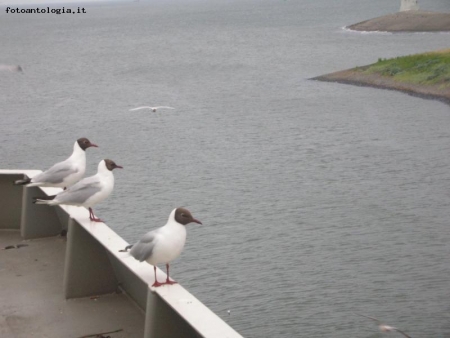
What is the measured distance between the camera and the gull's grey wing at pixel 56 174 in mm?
12070

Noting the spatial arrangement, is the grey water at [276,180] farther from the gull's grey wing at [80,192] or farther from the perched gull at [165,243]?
the perched gull at [165,243]

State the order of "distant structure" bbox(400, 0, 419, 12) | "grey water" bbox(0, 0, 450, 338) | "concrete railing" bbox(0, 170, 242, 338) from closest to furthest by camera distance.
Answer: "concrete railing" bbox(0, 170, 242, 338), "grey water" bbox(0, 0, 450, 338), "distant structure" bbox(400, 0, 419, 12)

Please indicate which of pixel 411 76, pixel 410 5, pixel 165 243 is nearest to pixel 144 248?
pixel 165 243

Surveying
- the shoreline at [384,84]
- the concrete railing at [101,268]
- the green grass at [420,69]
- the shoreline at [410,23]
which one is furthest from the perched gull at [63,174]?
the shoreline at [410,23]

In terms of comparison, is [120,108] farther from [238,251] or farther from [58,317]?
[58,317]

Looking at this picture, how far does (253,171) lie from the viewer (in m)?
42.9

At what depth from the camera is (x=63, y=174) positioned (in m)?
12.4

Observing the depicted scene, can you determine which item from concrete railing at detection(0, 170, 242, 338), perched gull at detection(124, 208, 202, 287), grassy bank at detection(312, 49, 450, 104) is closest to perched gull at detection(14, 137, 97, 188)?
concrete railing at detection(0, 170, 242, 338)

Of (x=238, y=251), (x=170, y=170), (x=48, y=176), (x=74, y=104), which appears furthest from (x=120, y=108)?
(x=48, y=176)

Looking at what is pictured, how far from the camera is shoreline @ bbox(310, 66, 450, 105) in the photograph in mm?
64062

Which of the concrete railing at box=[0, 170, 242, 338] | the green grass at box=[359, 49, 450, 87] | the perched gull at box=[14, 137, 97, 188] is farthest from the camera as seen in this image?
the green grass at box=[359, 49, 450, 87]

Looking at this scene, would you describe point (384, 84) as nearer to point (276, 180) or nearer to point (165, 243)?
point (276, 180)

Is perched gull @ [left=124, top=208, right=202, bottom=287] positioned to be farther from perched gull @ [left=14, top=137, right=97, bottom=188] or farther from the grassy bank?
the grassy bank

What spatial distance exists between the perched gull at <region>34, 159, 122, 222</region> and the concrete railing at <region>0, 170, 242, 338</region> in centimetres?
19
